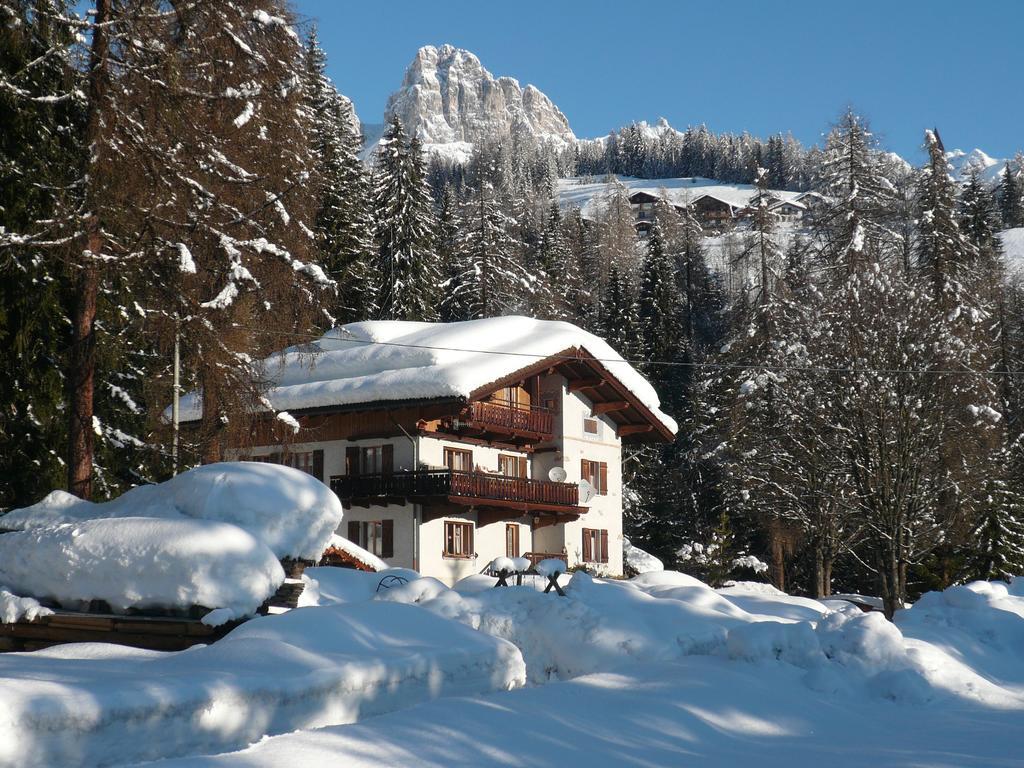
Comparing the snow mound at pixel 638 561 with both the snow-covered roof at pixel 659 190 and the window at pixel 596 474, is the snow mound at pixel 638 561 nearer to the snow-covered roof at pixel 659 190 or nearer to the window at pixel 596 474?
the window at pixel 596 474

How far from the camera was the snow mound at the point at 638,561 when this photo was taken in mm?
46750

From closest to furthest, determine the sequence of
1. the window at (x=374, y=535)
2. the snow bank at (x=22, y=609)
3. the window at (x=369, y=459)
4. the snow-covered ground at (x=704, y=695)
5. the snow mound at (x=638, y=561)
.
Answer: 1. the snow-covered ground at (x=704, y=695)
2. the snow bank at (x=22, y=609)
3. the window at (x=374, y=535)
4. the window at (x=369, y=459)
5. the snow mound at (x=638, y=561)

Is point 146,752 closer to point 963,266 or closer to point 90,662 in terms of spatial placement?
point 90,662

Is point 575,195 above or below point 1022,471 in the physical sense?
above

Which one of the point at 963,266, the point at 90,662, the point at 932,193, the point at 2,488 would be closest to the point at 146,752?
the point at 90,662

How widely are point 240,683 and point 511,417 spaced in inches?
1156

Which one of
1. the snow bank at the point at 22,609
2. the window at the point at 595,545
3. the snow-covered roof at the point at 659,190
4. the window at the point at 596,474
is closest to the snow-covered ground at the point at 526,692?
the snow bank at the point at 22,609

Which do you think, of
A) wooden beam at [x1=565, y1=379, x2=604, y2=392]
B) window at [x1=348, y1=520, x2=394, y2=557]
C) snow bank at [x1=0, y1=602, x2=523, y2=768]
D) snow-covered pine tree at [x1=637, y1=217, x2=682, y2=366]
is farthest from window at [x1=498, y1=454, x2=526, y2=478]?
snow bank at [x1=0, y1=602, x2=523, y2=768]

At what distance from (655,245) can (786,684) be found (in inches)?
2361

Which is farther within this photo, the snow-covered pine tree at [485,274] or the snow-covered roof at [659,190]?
the snow-covered roof at [659,190]

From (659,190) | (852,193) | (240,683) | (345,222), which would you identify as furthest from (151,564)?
(659,190)

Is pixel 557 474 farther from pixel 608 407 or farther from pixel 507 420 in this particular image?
pixel 608 407

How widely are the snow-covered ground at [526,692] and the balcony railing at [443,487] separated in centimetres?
1701

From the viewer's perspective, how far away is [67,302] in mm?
19953
